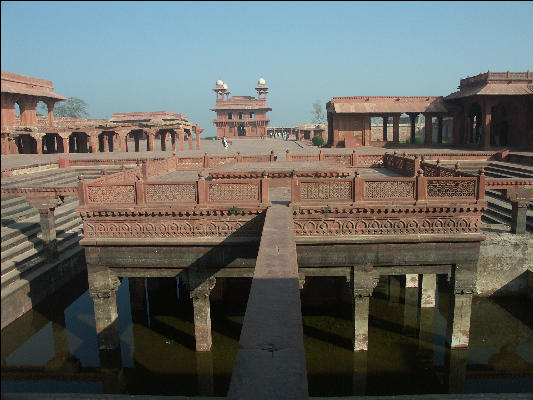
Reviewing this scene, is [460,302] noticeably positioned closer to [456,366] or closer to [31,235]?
[456,366]

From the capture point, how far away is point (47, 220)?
11227 mm

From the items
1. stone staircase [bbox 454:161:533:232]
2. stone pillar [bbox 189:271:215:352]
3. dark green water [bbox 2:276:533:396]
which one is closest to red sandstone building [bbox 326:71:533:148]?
stone staircase [bbox 454:161:533:232]

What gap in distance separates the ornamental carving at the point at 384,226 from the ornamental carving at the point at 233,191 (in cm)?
107

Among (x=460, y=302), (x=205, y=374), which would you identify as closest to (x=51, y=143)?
(x=205, y=374)

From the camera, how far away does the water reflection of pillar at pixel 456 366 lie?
363 inches

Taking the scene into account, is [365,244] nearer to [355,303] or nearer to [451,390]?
[355,303]

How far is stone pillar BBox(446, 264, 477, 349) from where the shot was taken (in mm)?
8930

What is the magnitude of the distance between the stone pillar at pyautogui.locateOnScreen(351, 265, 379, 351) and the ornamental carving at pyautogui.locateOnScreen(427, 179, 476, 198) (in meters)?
2.16

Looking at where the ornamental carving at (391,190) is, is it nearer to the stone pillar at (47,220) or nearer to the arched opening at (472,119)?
the stone pillar at (47,220)

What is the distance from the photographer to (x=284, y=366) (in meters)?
3.21

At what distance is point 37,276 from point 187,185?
561 cm

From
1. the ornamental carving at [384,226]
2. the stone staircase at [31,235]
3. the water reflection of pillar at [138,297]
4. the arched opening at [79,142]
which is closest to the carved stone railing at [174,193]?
the ornamental carving at [384,226]

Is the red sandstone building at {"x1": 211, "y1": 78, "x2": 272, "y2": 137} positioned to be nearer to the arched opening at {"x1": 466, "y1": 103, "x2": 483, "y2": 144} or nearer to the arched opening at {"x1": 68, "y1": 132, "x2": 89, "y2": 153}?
the arched opening at {"x1": 68, "y1": 132, "x2": 89, "y2": 153}

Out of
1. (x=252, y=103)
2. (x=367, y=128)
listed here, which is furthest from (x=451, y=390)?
(x=252, y=103)
